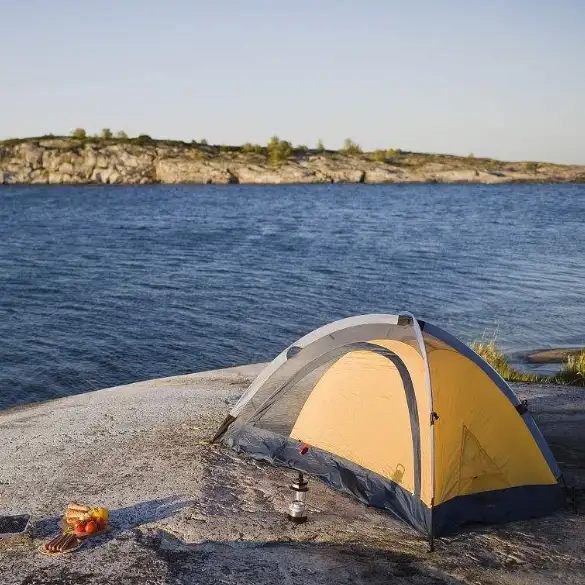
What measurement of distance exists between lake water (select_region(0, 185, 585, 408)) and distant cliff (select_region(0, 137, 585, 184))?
60.2 m

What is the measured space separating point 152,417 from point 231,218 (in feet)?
176

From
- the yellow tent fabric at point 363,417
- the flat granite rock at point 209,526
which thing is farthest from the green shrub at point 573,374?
the yellow tent fabric at point 363,417

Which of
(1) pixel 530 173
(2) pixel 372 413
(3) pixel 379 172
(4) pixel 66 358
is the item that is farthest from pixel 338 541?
(1) pixel 530 173

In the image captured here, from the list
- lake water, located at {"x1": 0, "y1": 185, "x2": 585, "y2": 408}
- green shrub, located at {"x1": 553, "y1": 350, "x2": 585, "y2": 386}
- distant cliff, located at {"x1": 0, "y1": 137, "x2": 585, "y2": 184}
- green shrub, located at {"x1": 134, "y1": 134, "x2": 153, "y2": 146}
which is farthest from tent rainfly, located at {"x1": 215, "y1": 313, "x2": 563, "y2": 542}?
green shrub, located at {"x1": 134, "y1": 134, "x2": 153, "y2": 146}

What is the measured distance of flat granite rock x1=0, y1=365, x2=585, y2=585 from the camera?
751 cm

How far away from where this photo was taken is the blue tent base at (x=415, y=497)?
8.70m

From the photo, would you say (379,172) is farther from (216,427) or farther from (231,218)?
(216,427)

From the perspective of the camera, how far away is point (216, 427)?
12.1m

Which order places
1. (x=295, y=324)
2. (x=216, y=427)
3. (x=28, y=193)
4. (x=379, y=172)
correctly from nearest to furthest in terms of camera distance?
(x=216, y=427) < (x=295, y=324) < (x=28, y=193) < (x=379, y=172)

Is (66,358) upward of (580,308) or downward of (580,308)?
downward

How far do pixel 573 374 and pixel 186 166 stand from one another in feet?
375

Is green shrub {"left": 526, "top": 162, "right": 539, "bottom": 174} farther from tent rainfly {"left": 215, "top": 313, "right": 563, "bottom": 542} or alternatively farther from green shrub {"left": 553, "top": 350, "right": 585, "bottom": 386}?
tent rainfly {"left": 215, "top": 313, "right": 563, "bottom": 542}

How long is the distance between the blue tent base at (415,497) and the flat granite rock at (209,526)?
0.14 metres

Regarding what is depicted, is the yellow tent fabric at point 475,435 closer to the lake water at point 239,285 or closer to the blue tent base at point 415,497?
the blue tent base at point 415,497
